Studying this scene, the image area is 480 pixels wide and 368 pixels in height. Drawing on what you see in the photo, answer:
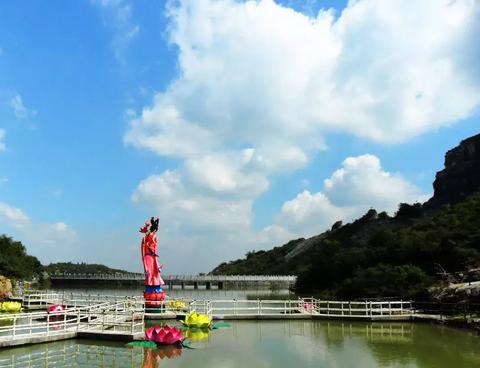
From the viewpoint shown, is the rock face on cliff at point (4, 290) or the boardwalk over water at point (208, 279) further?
→ the boardwalk over water at point (208, 279)

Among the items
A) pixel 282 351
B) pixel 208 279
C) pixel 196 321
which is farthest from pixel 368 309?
pixel 208 279

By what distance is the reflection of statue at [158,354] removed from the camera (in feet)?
46.9

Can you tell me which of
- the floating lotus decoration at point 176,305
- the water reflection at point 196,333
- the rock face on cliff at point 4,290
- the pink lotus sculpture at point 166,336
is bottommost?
the water reflection at point 196,333

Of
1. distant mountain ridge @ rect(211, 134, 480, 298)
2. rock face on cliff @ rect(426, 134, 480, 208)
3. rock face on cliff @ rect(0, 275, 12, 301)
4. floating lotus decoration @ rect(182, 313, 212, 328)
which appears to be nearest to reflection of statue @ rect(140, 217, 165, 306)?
floating lotus decoration @ rect(182, 313, 212, 328)

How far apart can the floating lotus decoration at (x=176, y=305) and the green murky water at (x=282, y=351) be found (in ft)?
20.7

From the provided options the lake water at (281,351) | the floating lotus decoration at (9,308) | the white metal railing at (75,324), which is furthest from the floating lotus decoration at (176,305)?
the floating lotus decoration at (9,308)

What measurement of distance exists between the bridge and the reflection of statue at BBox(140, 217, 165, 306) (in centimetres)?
4795

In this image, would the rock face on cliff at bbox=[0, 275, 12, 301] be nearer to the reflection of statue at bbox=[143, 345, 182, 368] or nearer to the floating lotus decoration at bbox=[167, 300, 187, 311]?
Result: the floating lotus decoration at bbox=[167, 300, 187, 311]

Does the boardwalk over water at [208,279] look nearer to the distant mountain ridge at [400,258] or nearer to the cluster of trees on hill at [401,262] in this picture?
the distant mountain ridge at [400,258]

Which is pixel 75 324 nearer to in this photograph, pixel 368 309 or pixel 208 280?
pixel 368 309

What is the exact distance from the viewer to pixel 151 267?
27109 mm

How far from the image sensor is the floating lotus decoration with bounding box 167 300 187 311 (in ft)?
89.8

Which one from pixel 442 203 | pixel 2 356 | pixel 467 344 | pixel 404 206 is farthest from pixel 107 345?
pixel 442 203

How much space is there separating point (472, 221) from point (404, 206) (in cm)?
4794
